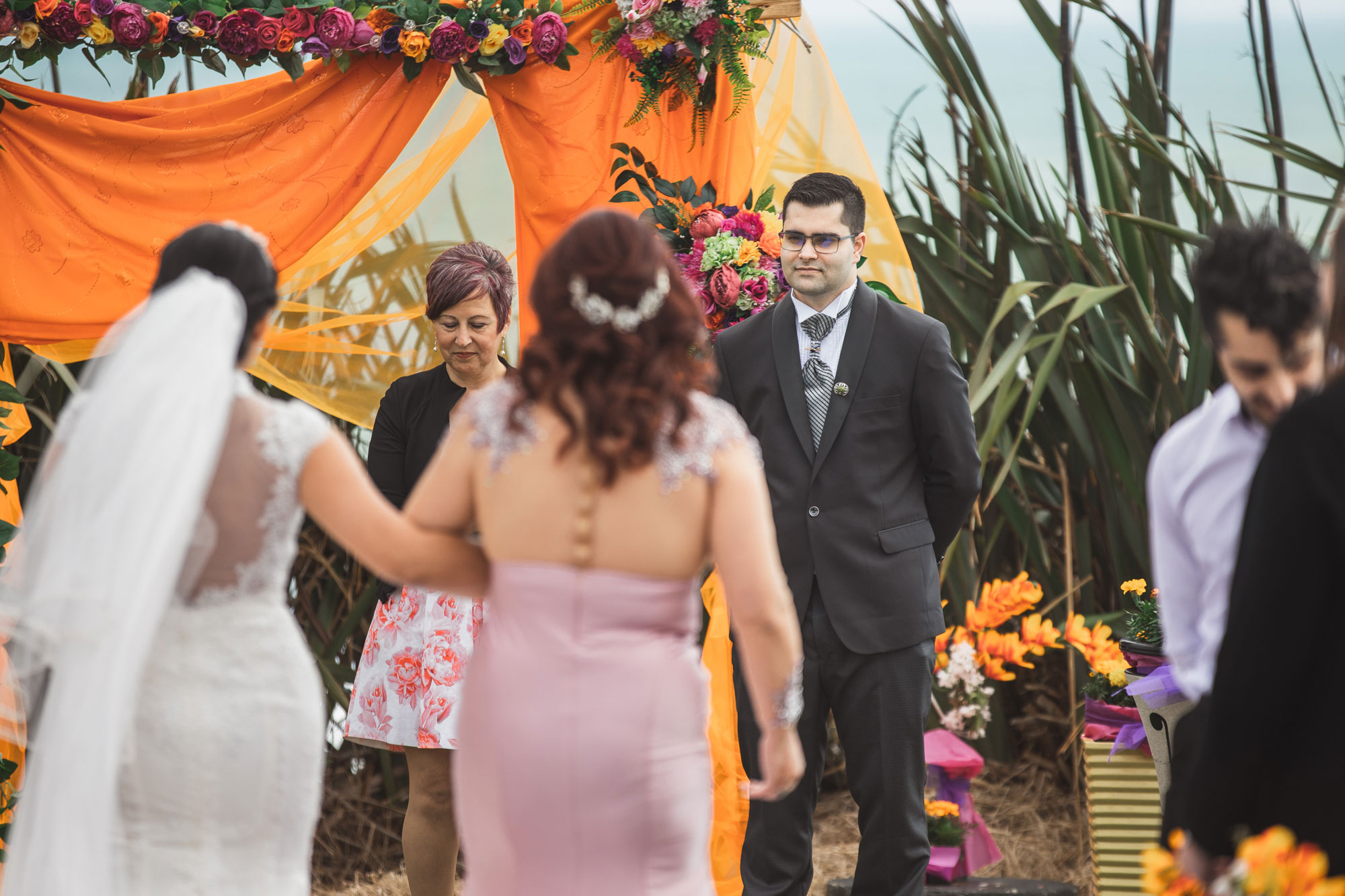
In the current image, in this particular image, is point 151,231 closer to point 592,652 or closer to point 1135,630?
point 592,652

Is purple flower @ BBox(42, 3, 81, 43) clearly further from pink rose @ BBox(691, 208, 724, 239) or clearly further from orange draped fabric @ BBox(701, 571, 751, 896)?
orange draped fabric @ BBox(701, 571, 751, 896)

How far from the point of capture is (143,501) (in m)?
1.79

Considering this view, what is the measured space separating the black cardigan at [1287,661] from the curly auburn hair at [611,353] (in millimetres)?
756

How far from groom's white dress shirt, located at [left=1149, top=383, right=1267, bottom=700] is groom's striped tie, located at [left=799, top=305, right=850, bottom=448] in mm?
1202

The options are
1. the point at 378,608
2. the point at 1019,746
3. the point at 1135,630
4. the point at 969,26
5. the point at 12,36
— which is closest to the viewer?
the point at 1135,630

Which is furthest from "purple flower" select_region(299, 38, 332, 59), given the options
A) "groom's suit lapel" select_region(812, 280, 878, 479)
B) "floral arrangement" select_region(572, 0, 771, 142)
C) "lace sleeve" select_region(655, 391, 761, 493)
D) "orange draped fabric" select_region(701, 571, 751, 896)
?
"lace sleeve" select_region(655, 391, 761, 493)

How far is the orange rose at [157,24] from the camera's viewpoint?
11.3 feet

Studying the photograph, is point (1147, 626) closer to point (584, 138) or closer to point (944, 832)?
point (944, 832)

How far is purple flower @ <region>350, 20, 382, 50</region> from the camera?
344 cm

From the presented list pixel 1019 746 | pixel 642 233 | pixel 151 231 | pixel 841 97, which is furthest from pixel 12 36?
pixel 1019 746

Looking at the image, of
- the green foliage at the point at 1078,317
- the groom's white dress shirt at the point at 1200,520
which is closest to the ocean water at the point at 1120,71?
the green foliage at the point at 1078,317

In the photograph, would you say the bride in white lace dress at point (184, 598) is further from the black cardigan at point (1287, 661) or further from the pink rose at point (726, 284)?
the pink rose at point (726, 284)

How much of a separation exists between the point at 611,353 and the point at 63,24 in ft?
7.87

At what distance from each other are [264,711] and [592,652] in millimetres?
520
